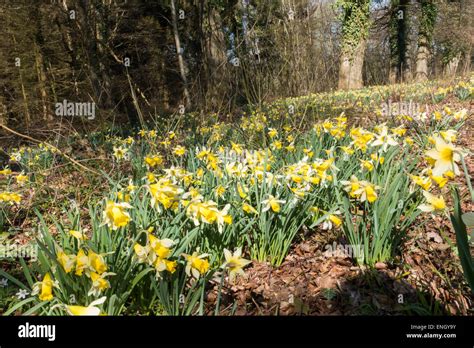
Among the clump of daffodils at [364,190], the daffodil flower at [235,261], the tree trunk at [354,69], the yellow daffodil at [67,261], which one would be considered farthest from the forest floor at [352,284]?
the tree trunk at [354,69]

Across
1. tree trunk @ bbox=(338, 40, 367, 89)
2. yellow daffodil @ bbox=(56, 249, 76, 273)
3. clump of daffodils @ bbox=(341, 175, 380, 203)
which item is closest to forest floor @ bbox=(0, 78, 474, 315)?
clump of daffodils @ bbox=(341, 175, 380, 203)

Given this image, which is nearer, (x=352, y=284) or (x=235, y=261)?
(x=235, y=261)

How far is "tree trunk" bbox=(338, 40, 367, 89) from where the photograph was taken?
40.7 feet

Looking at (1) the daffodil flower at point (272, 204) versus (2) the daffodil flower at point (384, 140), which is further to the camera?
(2) the daffodil flower at point (384, 140)

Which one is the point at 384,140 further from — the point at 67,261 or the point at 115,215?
the point at 67,261

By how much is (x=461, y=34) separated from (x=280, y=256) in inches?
718

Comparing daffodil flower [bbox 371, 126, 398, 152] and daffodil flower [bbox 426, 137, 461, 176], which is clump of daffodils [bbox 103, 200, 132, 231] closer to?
daffodil flower [bbox 426, 137, 461, 176]

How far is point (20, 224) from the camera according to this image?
116 inches

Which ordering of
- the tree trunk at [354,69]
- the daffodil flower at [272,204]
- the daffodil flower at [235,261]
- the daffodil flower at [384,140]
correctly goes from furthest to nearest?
the tree trunk at [354,69]
the daffodil flower at [384,140]
the daffodil flower at [272,204]
the daffodil flower at [235,261]

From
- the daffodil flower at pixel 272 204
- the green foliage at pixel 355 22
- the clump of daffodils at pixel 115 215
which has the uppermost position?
the green foliage at pixel 355 22

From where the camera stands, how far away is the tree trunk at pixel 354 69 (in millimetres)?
12398

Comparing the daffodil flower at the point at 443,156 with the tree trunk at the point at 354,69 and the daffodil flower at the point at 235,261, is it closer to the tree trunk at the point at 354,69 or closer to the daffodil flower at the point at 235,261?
the daffodil flower at the point at 235,261

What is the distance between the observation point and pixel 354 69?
41.8 feet

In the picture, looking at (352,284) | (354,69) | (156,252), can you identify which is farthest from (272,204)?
(354,69)
